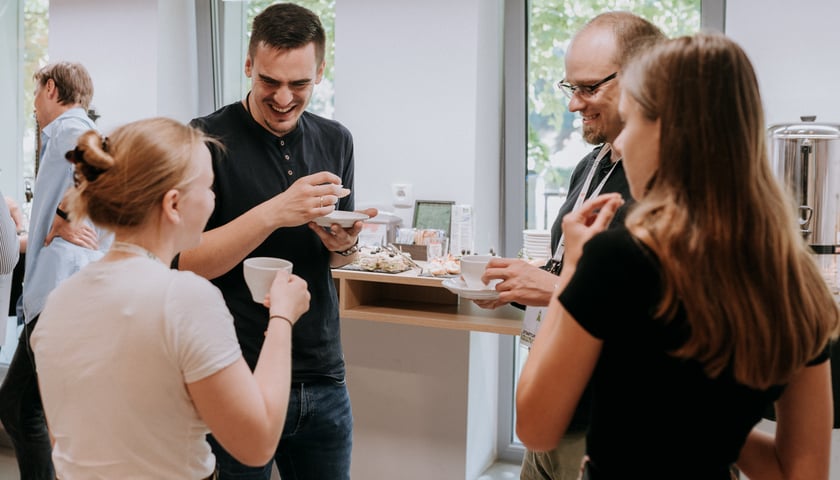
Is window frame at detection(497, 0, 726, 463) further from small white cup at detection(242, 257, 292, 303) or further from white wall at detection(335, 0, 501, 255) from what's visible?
small white cup at detection(242, 257, 292, 303)

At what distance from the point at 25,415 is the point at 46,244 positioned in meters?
0.66

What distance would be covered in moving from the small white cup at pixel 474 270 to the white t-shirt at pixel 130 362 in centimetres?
91

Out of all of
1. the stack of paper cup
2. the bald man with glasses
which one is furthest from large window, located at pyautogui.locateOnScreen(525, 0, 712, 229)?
the bald man with glasses

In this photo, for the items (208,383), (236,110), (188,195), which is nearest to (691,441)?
(208,383)

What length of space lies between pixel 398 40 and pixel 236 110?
163 centimetres

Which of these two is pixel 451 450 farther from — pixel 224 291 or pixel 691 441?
pixel 691 441

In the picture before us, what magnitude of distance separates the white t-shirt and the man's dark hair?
0.78 m

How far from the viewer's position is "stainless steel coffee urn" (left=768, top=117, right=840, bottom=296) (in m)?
2.37

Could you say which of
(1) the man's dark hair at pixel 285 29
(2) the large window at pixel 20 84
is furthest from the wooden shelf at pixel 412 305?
(2) the large window at pixel 20 84

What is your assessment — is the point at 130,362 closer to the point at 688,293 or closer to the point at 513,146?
the point at 688,293

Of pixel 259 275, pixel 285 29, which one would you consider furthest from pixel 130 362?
pixel 285 29

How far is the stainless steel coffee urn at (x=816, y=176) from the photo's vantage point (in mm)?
2373

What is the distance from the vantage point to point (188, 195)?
3.92 ft

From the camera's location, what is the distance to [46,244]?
2633 millimetres
